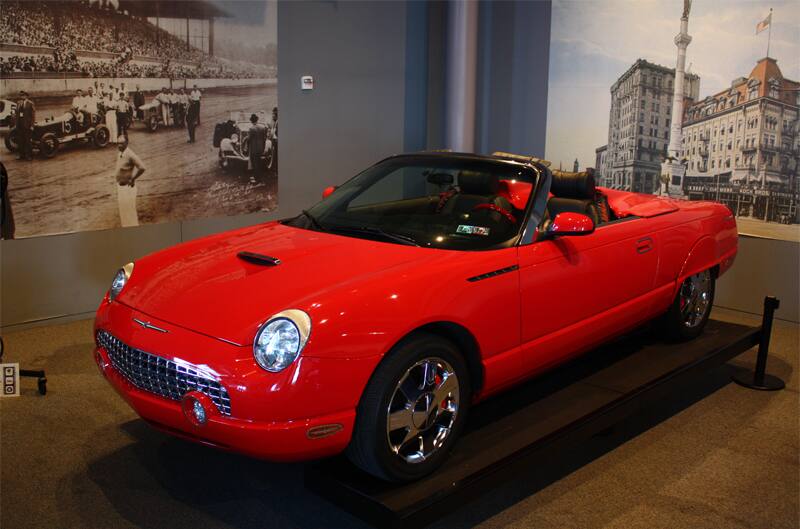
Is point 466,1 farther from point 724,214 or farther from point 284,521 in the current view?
point 284,521

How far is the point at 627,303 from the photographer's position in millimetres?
3797

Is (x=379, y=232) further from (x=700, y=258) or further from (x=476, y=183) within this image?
(x=700, y=258)

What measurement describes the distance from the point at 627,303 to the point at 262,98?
11.9 feet

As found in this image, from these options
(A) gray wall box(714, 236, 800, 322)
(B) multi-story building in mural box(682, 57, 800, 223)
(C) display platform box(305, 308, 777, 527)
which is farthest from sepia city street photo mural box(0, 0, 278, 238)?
(A) gray wall box(714, 236, 800, 322)

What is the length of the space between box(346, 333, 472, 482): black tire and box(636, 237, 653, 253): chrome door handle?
140 cm

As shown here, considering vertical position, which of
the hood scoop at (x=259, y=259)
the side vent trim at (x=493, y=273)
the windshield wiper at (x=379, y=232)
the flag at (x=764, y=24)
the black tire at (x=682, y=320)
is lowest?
the black tire at (x=682, y=320)

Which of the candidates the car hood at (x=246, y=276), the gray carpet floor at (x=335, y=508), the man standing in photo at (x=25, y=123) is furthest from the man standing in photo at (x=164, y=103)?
the car hood at (x=246, y=276)

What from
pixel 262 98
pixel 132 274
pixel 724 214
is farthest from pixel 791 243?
pixel 132 274

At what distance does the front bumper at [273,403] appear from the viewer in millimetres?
2512

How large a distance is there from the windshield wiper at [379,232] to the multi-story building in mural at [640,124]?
3625 millimetres

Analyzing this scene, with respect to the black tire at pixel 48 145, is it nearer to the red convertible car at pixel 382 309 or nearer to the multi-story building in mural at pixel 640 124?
the red convertible car at pixel 382 309

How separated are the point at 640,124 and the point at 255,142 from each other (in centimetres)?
307

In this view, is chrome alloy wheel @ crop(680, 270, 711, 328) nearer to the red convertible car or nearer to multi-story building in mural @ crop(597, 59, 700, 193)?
the red convertible car

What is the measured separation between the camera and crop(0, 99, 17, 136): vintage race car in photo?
16.0 ft
